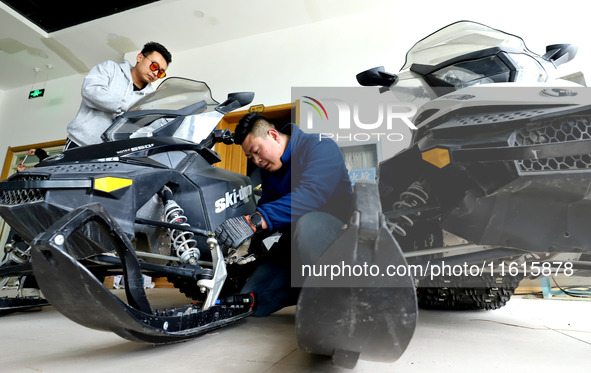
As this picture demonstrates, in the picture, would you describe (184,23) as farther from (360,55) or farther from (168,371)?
(168,371)

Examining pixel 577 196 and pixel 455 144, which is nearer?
pixel 577 196

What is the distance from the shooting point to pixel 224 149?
4547 millimetres

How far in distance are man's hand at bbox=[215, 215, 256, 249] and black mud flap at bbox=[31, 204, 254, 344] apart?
26 centimetres

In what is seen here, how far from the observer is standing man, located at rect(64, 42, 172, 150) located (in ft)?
6.31

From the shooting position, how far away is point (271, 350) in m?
1.04

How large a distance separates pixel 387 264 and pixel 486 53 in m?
1.18

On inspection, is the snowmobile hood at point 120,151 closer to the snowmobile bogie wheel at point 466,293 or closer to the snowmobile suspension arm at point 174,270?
the snowmobile suspension arm at point 174,270

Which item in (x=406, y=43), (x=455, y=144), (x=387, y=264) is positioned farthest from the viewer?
(x=406, y=43)

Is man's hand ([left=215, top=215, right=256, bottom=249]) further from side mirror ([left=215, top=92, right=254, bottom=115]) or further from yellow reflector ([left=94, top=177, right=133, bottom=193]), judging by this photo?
side mirror ([left=215, top=92, right=254, bottom=115])

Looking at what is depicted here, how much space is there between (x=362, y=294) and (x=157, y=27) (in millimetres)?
5460

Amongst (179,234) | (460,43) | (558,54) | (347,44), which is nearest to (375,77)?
(460,43)

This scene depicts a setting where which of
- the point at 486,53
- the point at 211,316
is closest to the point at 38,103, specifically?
the point at 211,316

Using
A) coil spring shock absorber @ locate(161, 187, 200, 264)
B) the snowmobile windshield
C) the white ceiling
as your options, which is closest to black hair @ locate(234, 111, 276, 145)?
the snowmobile windshield

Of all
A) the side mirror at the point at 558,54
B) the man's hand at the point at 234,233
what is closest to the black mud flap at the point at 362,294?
the man's hand at the point at 234,233
